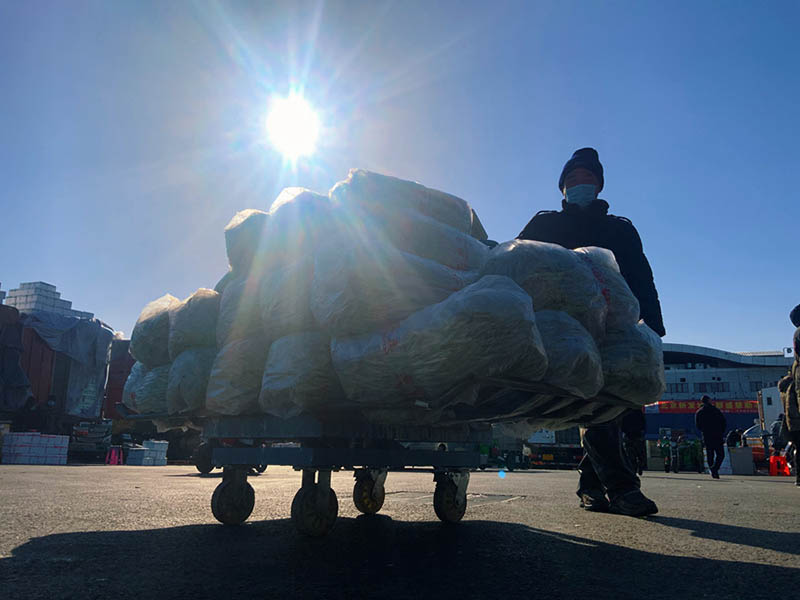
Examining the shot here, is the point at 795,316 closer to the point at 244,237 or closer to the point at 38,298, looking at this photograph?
the point at 244,237

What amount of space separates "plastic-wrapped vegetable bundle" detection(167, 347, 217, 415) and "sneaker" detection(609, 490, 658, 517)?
2970mm

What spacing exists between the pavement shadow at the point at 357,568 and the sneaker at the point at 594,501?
1492 millimetres

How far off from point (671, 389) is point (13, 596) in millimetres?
61500

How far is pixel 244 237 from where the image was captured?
331 cm

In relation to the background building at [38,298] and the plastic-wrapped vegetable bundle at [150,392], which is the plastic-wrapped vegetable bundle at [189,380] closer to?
the plastic-wrapped vegetable bundle at [150,392]

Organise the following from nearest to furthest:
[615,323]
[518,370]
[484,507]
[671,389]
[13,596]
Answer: [13,596] < [518,370] < [615,323] < [484,507] < [671,389]

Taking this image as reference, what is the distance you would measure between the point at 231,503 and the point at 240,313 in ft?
4.04

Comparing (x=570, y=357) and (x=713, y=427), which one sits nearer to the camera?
(x=570, y=357)

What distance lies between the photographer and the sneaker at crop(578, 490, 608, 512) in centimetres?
459

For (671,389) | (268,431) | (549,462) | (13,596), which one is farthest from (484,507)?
(671,389)

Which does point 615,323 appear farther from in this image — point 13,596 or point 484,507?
point 484,507

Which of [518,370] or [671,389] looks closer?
[518,370]

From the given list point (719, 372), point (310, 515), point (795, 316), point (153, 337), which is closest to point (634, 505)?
point (310, 515)

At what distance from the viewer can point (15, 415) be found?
18.4 m
